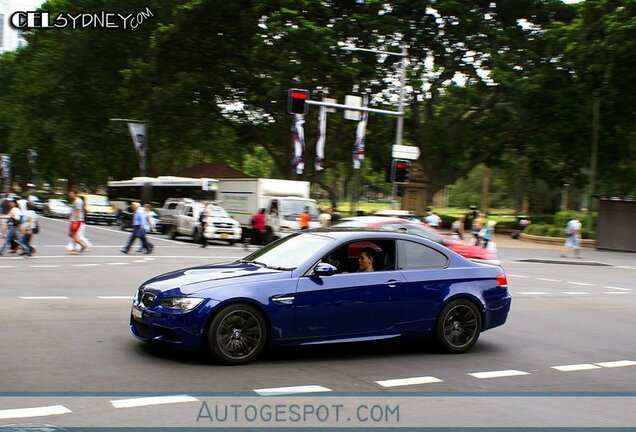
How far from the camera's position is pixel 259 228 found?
29703mm

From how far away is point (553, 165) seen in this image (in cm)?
4856

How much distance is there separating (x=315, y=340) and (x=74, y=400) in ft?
9.10

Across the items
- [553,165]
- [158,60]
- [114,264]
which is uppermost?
[158,60]

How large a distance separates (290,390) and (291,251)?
7.28ft

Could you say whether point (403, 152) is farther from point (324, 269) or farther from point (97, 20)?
point (97, 20)

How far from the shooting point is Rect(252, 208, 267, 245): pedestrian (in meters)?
29.5

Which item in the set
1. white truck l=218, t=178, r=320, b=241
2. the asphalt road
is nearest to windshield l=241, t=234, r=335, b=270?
the asphalt road

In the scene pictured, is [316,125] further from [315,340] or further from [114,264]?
[315,340]

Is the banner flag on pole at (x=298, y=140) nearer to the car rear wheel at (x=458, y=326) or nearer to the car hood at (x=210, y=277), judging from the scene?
the car rear wheel at (x=458, y=326)

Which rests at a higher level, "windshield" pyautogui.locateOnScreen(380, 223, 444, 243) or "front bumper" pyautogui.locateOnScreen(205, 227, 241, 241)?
"windshield" pyautogui.locateOnScreen(380, 223, 444, 243)

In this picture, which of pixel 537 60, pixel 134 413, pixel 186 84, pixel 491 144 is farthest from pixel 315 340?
pixel 491 144

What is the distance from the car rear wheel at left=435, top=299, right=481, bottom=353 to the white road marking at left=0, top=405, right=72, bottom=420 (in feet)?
14.8

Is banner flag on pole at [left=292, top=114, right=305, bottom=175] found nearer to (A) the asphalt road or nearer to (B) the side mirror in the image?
(A) the asphalt road

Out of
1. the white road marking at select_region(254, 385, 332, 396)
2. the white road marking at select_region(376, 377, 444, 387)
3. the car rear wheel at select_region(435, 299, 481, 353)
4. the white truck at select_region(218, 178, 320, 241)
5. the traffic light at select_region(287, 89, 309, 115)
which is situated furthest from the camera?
the white truck at select_region(218, 178, 320, 241)
